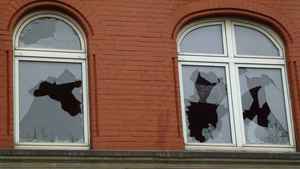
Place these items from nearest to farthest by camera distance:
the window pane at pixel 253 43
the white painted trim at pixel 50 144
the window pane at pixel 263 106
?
the white painted trim at pixel 50 144 → the window pane at pixel 263 106 → the window pane at pixel 253 43

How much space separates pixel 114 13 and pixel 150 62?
2.83 ft

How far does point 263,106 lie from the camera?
1163cm

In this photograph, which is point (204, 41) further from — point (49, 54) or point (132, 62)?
point (49, 54)

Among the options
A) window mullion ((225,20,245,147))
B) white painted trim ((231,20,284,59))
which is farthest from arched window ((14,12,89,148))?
white painted trim ((231,20,284,59))

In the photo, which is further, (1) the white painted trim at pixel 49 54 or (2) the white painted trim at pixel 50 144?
(1) the white painted trim at pixel 49 54

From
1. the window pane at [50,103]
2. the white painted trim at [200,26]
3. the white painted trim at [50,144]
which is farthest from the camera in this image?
the white painted trim at [200,26]

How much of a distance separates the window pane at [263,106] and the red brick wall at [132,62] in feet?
0.78

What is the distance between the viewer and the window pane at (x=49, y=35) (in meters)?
11.0

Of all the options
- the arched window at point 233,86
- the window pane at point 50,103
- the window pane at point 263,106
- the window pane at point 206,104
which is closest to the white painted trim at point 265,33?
the arched window at point 233,86

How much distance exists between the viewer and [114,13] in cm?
Answer: 1122

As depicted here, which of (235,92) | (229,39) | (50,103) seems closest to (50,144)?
(50,103)

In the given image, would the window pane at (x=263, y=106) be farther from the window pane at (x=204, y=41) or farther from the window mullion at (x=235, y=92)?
the window pane at (x=204, y=41)

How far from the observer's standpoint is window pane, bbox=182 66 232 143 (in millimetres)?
11227

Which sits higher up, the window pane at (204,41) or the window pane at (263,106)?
the window pane at (204,41)
